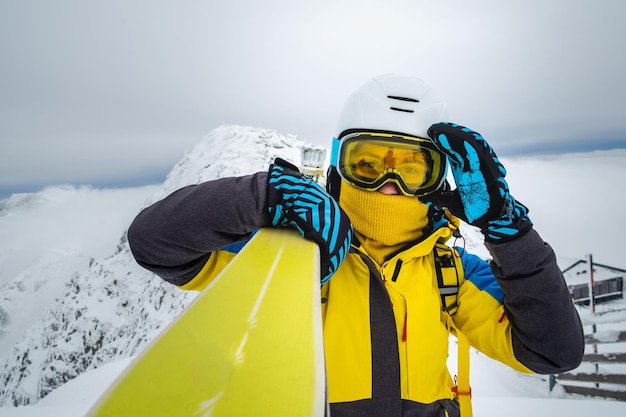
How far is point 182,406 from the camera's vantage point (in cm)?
92

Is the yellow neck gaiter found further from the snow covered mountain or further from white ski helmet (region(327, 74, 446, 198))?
the snow covered mountain

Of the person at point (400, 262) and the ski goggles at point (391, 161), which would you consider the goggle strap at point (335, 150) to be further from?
the person at point (400, 262)

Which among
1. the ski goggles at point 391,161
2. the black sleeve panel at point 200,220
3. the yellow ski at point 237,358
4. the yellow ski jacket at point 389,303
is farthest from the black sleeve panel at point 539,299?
the black sleeve panel at point 200,220

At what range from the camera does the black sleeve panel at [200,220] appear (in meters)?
1.63

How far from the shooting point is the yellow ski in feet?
3.06

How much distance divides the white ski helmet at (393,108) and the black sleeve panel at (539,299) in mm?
948

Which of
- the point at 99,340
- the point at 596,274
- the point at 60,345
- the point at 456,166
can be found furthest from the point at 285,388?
the point at 60,345

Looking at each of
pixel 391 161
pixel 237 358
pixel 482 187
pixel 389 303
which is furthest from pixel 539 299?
pixel 237 358

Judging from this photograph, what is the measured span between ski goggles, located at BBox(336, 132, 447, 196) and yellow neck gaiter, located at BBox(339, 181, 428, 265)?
0.41ft

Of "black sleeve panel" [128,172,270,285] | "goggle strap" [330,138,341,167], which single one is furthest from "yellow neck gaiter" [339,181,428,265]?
"black sleeve panel" [128,172,270,285]

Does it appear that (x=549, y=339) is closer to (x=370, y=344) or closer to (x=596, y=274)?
(x=370, y=344)

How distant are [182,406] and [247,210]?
892 mm

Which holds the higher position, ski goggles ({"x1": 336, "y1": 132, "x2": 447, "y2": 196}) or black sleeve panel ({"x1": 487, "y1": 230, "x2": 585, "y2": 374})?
ski goggles ({"x1": 336, "y1": 132, "x2": 447, "y2": 196})

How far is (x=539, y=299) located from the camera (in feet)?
5.69
